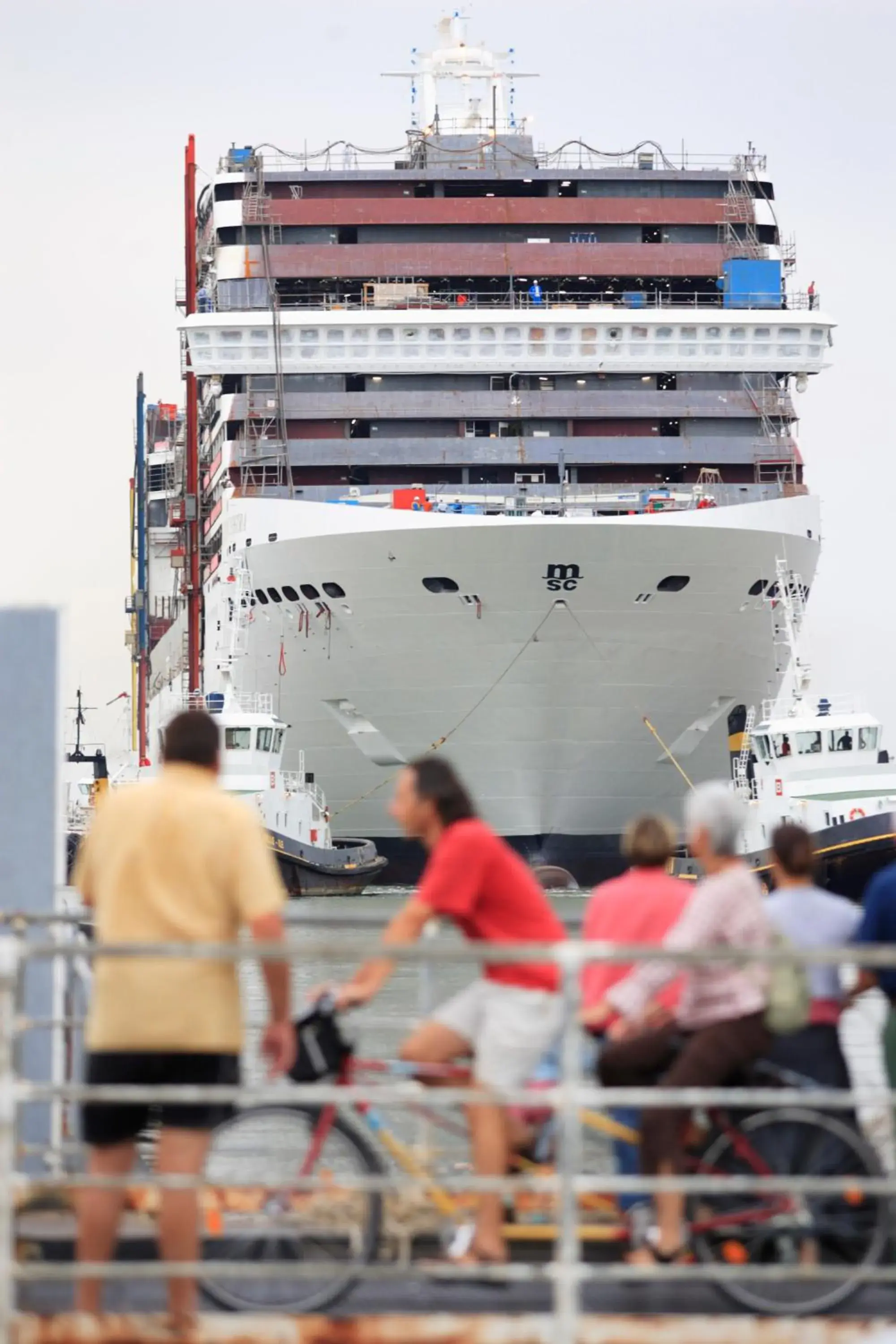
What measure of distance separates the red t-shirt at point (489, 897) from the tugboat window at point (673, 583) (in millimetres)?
30309

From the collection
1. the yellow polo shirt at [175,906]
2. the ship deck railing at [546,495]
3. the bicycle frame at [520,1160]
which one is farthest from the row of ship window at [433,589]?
the yellow polo shirt at [175,906]

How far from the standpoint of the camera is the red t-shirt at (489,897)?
6223 millimetres

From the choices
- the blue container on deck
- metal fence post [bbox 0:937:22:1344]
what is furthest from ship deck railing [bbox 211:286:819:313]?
metal fence post [bbox 0:937:22:1344]

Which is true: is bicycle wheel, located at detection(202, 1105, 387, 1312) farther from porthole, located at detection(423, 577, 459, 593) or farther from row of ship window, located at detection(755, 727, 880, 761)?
row of ship window, located at detection(755, 727, 880, 761)

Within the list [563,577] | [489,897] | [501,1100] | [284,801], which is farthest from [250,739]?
[501,1100]

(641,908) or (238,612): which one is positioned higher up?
(238,612)

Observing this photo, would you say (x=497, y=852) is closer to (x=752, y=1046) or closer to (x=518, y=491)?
(x=752, y=1046)

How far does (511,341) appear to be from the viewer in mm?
44844

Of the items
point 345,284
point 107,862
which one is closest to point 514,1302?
point 107,862

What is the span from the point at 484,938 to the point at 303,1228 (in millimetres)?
922

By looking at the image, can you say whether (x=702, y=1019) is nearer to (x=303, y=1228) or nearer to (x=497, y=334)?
(x=303, y=1228)

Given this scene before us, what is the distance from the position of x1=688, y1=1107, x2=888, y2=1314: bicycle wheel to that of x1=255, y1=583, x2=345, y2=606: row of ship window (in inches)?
1223

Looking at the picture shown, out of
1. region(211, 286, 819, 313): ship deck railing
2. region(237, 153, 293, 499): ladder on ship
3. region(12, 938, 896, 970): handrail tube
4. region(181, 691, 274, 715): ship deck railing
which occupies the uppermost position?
region(211, 286, 819, 313): ship deck railing

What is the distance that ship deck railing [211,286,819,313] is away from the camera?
4625cm
